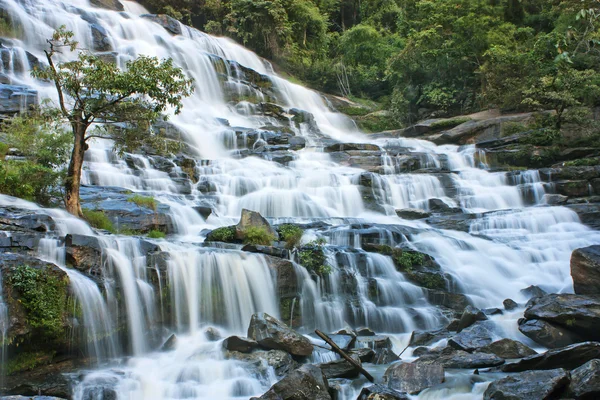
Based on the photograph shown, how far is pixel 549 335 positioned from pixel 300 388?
5.44m

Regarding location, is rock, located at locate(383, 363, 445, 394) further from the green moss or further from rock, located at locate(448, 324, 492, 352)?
the green moss

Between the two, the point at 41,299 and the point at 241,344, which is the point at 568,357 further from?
the point at 41,299

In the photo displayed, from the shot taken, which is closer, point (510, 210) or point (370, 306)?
point (370, 306)

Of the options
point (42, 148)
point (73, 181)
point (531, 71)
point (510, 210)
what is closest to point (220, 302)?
point (73, 181)

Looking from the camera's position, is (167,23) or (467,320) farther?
(167,23)

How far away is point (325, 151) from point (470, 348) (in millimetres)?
15799

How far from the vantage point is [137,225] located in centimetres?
1336

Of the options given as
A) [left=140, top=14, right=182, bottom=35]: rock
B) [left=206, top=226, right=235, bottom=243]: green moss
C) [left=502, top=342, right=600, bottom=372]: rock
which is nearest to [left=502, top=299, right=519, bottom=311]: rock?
[left=502, top=342, right=600, bottom=372]: rock

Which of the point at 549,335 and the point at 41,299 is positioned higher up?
the point at 41,299

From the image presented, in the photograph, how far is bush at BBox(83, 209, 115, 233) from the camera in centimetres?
1259

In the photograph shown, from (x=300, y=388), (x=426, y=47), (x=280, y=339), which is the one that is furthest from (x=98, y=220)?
(x=426, y=47)

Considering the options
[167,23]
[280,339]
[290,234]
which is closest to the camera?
[280,339]

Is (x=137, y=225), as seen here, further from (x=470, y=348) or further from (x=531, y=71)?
(x=531, y=71)

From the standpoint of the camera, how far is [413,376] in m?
7.71
